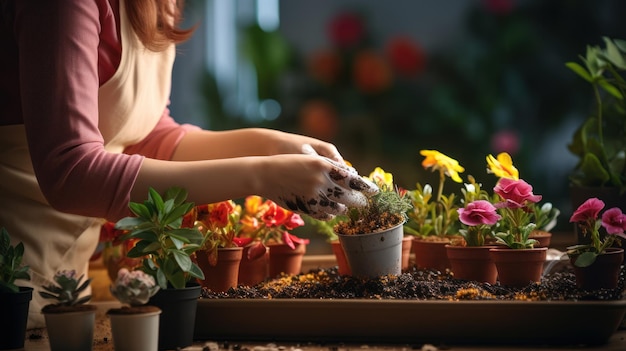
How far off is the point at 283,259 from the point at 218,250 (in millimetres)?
191

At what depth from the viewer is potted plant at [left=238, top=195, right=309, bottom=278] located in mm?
1327

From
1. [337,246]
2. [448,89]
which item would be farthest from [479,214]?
[448,89]

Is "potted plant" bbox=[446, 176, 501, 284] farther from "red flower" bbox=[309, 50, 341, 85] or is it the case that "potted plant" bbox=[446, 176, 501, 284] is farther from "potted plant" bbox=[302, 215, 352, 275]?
"red flower" bbox=[309, 50, 341, 85]

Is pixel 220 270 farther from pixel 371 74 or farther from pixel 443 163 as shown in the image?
pixel 371 74

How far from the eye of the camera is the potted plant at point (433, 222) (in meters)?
1.31

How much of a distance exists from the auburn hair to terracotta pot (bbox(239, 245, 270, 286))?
0.38m

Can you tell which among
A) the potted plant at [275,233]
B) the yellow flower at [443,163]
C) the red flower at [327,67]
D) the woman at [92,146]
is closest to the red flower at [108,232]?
the woman at [92,146]

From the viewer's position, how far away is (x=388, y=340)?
104 cm

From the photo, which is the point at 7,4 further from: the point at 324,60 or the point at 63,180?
the point at 324,60

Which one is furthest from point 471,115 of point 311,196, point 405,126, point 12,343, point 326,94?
point 12,343

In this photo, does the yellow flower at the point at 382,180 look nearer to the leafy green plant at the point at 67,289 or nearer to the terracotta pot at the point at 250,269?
the terracotta pot at the point at 250,269

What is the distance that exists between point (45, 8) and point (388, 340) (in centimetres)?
66

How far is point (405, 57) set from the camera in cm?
236

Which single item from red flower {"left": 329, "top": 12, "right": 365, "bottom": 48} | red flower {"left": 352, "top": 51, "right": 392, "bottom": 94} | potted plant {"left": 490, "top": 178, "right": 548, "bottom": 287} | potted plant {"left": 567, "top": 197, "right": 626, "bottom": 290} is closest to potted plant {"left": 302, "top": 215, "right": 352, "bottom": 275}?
potted plant {"left": 490, "top": 178, "right": 548, "bottom": 287}
